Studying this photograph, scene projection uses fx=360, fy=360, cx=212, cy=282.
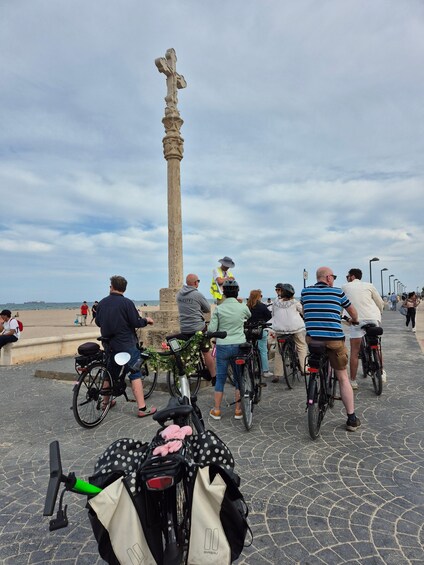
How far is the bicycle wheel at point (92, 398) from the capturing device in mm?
4836

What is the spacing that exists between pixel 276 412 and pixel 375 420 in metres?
1.33

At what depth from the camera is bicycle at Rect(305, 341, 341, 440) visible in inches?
161

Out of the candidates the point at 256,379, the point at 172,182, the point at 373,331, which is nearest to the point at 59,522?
the point at 256,379

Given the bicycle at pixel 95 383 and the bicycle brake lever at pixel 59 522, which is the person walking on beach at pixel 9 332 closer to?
the bicycle at pixel 95 383

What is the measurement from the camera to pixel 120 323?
5168 millimetres

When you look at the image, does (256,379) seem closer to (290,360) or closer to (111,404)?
(290,360)

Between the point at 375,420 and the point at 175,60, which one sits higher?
the point at 175,60

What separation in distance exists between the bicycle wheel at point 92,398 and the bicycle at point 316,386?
287 cm

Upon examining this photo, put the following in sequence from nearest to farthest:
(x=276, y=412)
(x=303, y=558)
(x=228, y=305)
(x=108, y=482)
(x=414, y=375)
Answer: (x=108, y=482)
(x=303, y=558)
(x=228, y=305)
(x=276, y=412)
(x=414, y=375)

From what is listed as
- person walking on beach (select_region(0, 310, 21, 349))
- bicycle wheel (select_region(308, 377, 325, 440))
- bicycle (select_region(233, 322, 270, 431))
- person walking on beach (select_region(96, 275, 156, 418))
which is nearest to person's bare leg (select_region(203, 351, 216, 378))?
bicycle (select_region(233, 322, 270, 431))

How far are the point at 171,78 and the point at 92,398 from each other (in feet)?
→ 32.8

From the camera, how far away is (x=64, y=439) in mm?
4523

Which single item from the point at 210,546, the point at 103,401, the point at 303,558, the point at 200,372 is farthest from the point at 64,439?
the point at 210,546

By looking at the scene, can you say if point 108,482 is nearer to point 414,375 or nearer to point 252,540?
point 252,540
